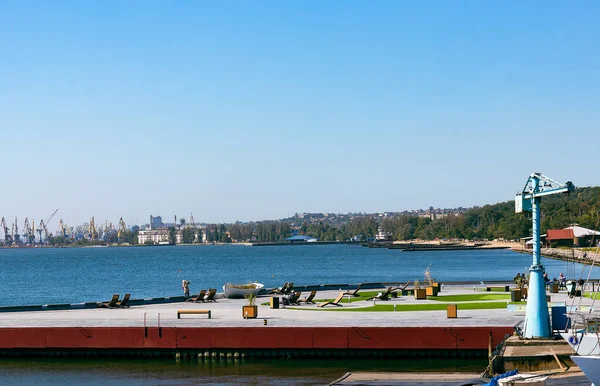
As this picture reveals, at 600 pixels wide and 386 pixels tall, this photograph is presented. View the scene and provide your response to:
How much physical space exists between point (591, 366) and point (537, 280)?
853 cm

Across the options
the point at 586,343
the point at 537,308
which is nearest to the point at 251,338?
the point at 537,308

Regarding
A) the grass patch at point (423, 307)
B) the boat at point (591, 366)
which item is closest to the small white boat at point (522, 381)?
the boat at point (591, 366)

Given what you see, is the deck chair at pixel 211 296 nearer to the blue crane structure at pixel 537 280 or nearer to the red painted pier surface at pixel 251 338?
the red painted pier surface at pixel 251 338

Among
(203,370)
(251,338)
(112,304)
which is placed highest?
(112,304)

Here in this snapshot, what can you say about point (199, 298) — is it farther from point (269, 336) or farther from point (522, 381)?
point (522, 381)

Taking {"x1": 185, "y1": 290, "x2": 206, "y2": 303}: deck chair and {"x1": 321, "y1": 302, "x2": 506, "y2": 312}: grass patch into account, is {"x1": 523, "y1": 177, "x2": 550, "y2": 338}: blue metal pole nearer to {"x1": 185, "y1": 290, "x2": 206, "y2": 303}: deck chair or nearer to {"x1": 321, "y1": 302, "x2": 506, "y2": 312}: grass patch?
{"x1": 321, "y1": 302, "x2": 506, "y2": 312}: grass patch

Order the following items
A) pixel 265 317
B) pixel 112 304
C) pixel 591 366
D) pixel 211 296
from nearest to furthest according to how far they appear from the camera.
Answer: pixel 591 366 → pixel 265 317 → pixel 112 304 → pixel 211 296

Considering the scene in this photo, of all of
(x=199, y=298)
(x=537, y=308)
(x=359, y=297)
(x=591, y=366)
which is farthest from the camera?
(x=359, y=297)

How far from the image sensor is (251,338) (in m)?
39.9

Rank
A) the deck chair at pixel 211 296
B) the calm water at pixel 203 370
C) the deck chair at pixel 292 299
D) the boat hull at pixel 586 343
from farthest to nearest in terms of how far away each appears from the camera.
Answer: the deck chair at pixel 211 296 → the deck chair at pixel 292 299 → the calm water at pixel 203 370 → the boat hull at pixel 586 343

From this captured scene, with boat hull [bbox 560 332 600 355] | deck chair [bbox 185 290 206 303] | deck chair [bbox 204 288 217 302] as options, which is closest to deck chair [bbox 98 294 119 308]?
deck chair [bbox 185 290 206 303]

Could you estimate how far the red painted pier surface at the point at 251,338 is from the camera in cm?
3850

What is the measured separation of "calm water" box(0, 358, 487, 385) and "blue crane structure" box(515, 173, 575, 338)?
3243 millimetres

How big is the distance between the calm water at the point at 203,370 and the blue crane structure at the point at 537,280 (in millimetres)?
3243
